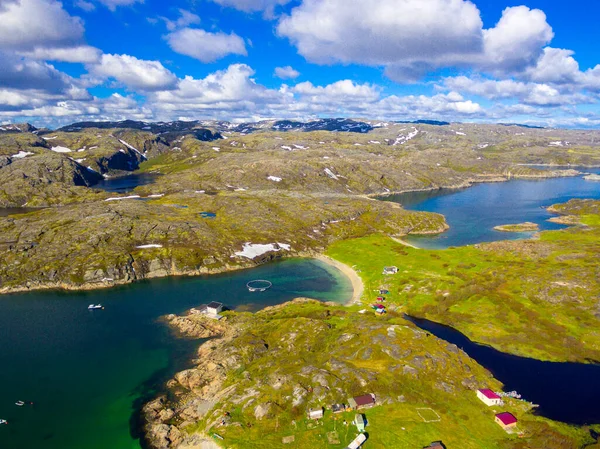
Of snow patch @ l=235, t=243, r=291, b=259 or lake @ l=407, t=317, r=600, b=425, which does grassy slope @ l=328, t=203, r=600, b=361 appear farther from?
snow patch @ l=235, t=243, r=291, b=259

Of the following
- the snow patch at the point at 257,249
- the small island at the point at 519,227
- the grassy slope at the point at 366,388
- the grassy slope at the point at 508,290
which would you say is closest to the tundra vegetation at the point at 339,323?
the grassy slope at the point at 366,388

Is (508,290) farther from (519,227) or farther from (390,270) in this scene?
(519,227)

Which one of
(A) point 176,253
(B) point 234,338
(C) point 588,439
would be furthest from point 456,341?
(A) point 176,253

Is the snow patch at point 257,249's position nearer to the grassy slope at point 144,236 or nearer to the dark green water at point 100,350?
the grassy slope at point 144,236

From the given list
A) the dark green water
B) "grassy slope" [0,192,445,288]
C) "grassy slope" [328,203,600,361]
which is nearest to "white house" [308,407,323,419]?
the dark green water

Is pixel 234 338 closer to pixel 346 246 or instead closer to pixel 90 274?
pixel 90 274

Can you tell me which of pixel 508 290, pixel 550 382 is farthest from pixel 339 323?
pixel 508 290

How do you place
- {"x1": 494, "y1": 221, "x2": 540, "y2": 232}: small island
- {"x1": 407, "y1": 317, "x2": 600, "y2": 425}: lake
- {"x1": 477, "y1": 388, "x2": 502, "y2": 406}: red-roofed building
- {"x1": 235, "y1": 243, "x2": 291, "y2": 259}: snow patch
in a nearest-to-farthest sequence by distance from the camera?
{"x1": 477, "y1": 388, "x2": 502, "y2": 406}: red-roofed building
{"x1": 407, "y1": 317, "x2": 600, "y2": 425}: lake
{"x1": 235, "y1": 243, "x2": 291, "y2": 259}: snow patch
{"x1": 494, "y1": 221, "x2": 540, "y2": 232}: small island
